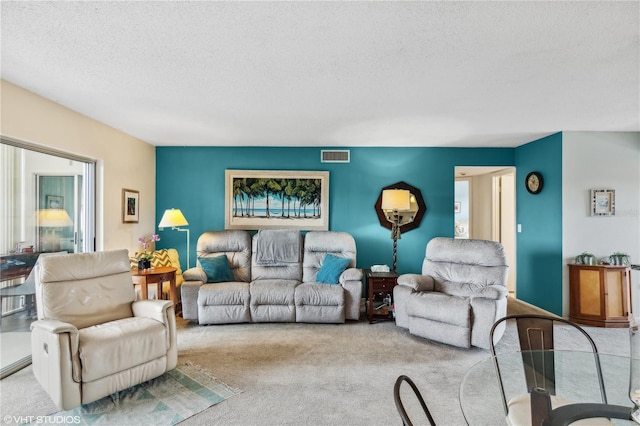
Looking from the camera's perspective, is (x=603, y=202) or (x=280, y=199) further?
(x=280, y=199)

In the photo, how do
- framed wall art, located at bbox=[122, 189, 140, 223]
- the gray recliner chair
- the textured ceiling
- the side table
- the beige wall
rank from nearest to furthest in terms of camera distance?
the textured ceiling → the beige wall → the gray recliner chair → the side table → framed wall art, located at bbox=[122, 189, 140, 223]

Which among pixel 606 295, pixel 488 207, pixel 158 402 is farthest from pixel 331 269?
pixel 488 207

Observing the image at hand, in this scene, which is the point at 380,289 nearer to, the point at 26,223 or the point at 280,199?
the point at 280,199

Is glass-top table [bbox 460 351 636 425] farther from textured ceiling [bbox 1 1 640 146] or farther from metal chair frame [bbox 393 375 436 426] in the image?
textured ceiling [bbox 1 1 640 146]

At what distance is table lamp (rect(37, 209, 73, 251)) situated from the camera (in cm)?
328

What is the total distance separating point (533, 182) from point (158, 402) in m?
5.07

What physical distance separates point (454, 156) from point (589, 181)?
1707 millimetres

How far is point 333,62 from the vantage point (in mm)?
2373

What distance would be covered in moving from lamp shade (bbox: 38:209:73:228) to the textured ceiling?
1083mm


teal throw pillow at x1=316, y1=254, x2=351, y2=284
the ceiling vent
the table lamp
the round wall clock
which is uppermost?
the ceiling vent

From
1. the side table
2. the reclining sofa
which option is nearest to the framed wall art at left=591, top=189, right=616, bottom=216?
the side table

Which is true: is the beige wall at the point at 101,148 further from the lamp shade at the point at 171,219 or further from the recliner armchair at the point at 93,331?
the recliner armchair at the point at 93,331

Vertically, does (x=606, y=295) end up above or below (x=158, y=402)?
above

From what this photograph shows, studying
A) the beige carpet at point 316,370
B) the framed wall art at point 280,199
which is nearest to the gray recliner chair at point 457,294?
the beige carpet at point 316,370
